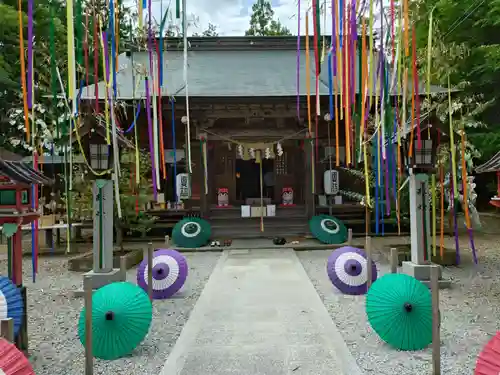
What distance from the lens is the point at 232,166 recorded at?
14742 millimetres

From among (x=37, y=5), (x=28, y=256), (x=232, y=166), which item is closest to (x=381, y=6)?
(x=28, y=256)

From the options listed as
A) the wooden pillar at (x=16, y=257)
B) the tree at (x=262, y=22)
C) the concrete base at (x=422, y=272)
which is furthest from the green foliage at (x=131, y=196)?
the tree at (x=262, y=22)

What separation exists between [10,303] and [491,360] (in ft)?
11.7

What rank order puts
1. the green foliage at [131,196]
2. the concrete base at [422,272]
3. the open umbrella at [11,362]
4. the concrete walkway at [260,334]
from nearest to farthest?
1. the open umbrella at [11,362]
2. the concrete walkway at [260,334]
3. the concrete base at [422,272]
4. the green foliage at [131,196]

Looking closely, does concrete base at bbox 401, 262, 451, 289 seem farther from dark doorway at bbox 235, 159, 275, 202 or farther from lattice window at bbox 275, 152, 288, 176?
dark doorway at bbox 235, 159, 275, 202

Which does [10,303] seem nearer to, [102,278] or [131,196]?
→ [102,278]

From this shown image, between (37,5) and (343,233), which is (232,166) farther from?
(37,5)

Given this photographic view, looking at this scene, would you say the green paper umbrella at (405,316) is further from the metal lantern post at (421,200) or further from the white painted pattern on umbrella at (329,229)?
the white painted pattern on umbrella at (329,229)

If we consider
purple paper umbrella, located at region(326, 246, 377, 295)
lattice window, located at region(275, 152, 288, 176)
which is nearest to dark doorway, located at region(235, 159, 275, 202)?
lattice window, located at region(275, 152, 288, 176)

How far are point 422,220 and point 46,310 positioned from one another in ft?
18.2

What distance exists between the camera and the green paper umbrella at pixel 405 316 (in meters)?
4.13

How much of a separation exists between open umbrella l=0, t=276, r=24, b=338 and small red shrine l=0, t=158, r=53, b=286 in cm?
56

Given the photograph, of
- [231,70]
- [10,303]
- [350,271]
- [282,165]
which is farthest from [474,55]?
[10,303]

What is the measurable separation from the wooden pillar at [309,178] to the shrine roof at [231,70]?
4.70 ft
